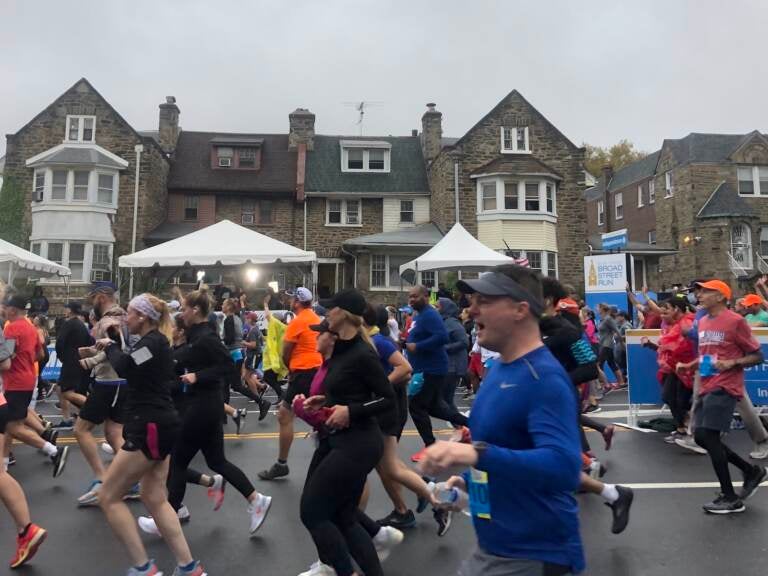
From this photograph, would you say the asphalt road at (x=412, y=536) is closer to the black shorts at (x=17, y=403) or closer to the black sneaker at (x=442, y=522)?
the black sneaker at (x=442, y=522)

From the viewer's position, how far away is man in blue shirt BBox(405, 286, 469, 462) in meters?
6.64

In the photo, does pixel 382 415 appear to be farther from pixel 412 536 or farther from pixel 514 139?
pixel 514 139

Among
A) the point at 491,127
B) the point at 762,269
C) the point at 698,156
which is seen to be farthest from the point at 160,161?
the point at 762,269

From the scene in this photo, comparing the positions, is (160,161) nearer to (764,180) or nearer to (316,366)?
(316,366)

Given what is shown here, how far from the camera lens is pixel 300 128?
104 ft

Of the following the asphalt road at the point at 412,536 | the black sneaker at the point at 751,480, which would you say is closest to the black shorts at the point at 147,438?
the asphalt road at the point at 412,536

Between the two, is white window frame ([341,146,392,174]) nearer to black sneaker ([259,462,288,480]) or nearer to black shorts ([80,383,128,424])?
black sneaker ([259,462,288,480])

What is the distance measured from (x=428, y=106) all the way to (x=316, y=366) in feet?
87.3

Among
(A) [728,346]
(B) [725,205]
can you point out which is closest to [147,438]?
(A) [728,346]

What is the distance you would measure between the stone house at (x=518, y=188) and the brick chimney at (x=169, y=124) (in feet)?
44.0

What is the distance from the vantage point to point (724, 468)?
17.2 feet

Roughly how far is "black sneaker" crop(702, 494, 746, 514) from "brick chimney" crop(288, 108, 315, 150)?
28.4m

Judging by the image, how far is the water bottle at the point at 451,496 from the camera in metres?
2.17

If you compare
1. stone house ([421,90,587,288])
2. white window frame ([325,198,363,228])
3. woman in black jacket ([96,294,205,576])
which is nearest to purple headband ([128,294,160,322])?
woman in black jacket ([96,294,205,576])
